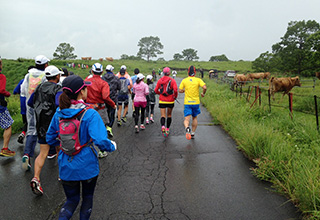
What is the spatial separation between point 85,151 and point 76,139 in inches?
6.7

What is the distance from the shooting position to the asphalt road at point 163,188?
309 cm

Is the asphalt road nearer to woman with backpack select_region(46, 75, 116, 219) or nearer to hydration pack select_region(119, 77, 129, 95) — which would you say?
woman with backpack select_region(46, 75, 116, 219)

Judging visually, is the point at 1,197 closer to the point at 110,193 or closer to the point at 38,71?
the point at 110,193

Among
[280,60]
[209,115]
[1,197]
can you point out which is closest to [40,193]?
[1,197]

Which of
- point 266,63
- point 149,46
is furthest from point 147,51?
point 266,63

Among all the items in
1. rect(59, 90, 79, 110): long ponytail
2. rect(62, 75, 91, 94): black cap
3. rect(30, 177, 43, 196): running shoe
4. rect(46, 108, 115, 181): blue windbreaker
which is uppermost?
rect(62, 75, 91, 94): black cap

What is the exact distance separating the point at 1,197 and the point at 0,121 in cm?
214

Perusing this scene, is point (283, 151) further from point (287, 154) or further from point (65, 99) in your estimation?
point (65, 99)

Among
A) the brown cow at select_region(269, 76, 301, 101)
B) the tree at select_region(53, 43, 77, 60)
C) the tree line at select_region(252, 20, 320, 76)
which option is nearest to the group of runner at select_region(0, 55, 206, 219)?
the brown cow at select_region(269, 76, 301, 101)

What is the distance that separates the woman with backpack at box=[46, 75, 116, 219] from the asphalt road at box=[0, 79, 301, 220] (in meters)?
0.82

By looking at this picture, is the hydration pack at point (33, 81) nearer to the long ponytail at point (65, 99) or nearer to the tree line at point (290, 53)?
the long ponytail at point (65, 99)

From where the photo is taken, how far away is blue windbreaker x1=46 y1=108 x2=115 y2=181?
230 centimetres

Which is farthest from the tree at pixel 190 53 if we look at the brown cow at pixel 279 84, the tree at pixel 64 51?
the brown cow at pixel 279 84

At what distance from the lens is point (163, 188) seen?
377cm
